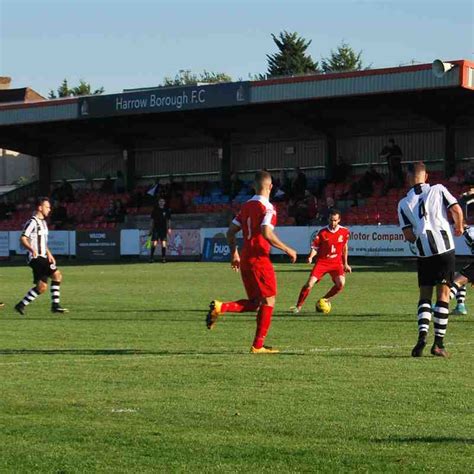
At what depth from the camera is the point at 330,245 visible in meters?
21.7

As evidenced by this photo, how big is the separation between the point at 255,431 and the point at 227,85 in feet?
139

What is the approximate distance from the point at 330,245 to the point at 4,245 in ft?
109

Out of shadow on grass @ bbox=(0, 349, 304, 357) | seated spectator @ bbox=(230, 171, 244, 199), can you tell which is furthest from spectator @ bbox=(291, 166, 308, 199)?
shadow on grass @ bbox=(0, 349, 304, 357)

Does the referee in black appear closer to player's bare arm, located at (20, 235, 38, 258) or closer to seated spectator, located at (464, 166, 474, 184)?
seated spectator, located at (464, 166, 474, 184)

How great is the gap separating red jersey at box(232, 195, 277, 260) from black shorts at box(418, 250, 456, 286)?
1776 millimetres

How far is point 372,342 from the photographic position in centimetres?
1552

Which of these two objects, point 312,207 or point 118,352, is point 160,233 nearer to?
point 312,207

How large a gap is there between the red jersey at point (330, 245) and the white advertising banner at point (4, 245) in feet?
108

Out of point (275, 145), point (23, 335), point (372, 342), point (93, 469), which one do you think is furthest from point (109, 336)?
point (275, 145)

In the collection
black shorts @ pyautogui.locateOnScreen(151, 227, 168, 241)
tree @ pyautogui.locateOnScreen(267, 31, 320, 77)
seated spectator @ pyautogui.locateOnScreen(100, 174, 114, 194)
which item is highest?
tree @ pyautogui.locateOnScreen(267, 31, 320, 77)

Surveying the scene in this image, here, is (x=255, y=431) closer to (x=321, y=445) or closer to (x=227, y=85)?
(x=321, y=445)

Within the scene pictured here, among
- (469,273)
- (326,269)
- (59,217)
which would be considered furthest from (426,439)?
(59,217)

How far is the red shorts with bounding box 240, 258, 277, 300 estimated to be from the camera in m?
13.9

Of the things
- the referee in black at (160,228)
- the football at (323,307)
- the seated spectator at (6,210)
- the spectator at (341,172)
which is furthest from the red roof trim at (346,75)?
the football at (323,307)
